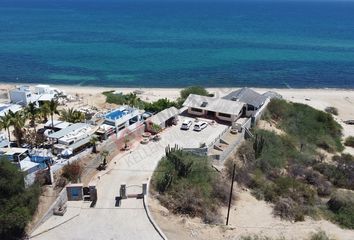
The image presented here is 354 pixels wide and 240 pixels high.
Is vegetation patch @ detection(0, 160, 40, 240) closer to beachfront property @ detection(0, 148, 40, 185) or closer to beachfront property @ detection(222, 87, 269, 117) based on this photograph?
beachfront property @ detection(0, 148, 40, 185)

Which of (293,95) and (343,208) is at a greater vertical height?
(343,208)

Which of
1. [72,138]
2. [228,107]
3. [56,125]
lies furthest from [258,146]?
[56,125]

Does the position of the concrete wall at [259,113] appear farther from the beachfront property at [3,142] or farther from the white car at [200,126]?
the beachfront property at [3,142]

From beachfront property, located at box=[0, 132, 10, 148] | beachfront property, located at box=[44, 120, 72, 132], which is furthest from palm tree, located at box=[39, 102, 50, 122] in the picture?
beachfront property, located at box=[0, 132, 10, 148]

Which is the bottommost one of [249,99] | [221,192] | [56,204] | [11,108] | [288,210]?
[288,210]

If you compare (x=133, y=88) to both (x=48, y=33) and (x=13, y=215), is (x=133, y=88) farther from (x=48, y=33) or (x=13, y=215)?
(x=48, y=33)

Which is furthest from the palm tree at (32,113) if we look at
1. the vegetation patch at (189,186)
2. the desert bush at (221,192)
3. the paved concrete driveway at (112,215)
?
the desert bush at (221,192)

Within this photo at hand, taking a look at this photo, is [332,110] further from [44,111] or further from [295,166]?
[44,111]

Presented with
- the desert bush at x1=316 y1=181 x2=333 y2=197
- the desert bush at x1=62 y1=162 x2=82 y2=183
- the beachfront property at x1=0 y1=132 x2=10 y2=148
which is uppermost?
the beachfront property at x1=0 y1=132 x2=10 y2=148
